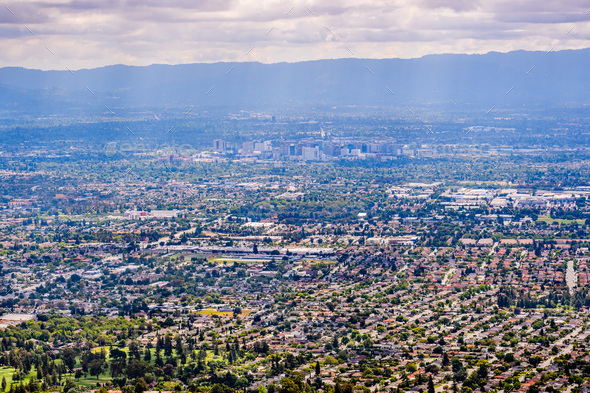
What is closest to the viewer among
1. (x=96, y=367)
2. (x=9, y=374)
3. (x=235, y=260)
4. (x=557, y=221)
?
(x=9, y=374)

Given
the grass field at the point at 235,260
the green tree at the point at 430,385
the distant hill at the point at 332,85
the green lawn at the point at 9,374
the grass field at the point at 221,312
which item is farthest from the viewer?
the distant hill at the point at 332,85

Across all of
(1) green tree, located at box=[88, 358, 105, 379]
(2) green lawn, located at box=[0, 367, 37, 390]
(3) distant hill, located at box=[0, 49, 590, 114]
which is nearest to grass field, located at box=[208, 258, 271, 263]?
(1) green tree, located at box=[88, 358, 105, 379]

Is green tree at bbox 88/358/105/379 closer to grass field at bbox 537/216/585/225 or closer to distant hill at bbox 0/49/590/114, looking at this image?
grass field at bbox 537/216/585/225

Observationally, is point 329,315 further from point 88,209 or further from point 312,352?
point 88,209

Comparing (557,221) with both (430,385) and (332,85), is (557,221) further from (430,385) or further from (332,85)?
(332,85)

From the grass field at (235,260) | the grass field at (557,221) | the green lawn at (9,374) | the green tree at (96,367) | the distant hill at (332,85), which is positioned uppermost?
the distant hill at (332,85)

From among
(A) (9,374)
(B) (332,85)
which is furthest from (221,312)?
(B) (332,85)

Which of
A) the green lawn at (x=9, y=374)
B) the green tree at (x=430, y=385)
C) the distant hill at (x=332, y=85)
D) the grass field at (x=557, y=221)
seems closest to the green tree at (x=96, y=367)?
the green lawn at (x=9, y=374)

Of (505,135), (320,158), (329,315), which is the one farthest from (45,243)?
(505,135)

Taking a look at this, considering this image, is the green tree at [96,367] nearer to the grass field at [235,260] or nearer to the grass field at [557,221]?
the grass field at [235,260]
